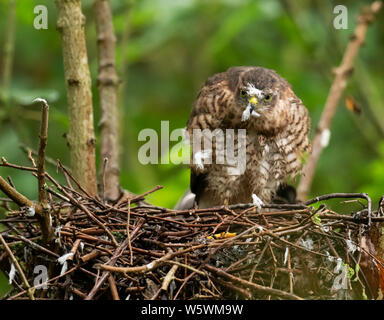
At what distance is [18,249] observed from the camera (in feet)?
10.3

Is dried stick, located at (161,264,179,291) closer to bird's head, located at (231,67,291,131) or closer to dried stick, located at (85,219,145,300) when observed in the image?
dried stick, located at (85,219,145,300)

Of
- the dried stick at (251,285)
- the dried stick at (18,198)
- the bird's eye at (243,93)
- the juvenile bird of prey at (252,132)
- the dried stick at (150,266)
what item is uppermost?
the bird's eye at (243,93)

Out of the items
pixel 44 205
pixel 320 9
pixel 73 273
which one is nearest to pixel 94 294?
pixel 73 273

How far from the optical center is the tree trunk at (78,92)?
393 cm

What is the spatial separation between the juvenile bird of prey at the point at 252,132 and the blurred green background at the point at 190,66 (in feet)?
2.37

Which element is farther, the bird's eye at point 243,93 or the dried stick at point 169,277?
the bird's eye at point 243,93

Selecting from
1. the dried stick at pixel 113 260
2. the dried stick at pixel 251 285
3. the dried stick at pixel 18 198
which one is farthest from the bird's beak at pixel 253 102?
the dried stick at pixel 18 198

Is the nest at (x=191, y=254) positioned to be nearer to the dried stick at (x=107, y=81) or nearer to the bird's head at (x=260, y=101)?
the bird's head at (x=260, y=101)

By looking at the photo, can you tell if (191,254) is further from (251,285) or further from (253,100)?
(253,100)

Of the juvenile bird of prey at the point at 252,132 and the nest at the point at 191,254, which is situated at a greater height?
the juvenile bird of prey at the point at 252,132

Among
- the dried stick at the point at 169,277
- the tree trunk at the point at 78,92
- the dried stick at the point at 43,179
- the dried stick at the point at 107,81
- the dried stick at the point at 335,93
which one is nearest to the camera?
the dried stick at the point at 43,179

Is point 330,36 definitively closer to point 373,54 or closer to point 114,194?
point 373,54
